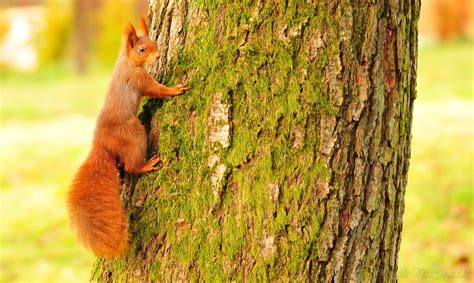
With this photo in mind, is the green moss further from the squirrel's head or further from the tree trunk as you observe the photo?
the squirrel's head

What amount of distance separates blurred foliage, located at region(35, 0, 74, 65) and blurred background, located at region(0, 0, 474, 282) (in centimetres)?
112

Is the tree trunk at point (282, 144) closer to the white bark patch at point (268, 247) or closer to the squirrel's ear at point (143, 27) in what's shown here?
the white bark patch at point (268, 247)

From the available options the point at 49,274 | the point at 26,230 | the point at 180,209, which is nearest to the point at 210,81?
the point at 180,209

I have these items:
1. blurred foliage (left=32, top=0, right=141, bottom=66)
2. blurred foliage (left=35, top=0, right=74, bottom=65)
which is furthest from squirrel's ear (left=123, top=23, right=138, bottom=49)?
blurred foliage (left=35, top=0, right=74, bottom=65)

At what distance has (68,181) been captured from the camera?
6633mm

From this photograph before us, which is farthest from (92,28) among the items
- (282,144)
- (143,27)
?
(282,144)

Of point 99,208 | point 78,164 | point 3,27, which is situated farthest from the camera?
point 3,27

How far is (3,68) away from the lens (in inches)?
655

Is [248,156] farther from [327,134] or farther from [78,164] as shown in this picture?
[78,164]

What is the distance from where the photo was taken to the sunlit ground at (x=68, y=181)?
16.9 feet

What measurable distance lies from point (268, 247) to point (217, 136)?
1.18ft

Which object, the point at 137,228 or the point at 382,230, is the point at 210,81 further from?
the point at 382,230

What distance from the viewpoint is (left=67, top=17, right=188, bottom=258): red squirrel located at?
2.34 metres

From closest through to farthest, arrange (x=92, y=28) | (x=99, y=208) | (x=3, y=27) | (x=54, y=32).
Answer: (x=99, y=208), (x=3, y=27), (x=92, y=28), (x=54, y=32)
